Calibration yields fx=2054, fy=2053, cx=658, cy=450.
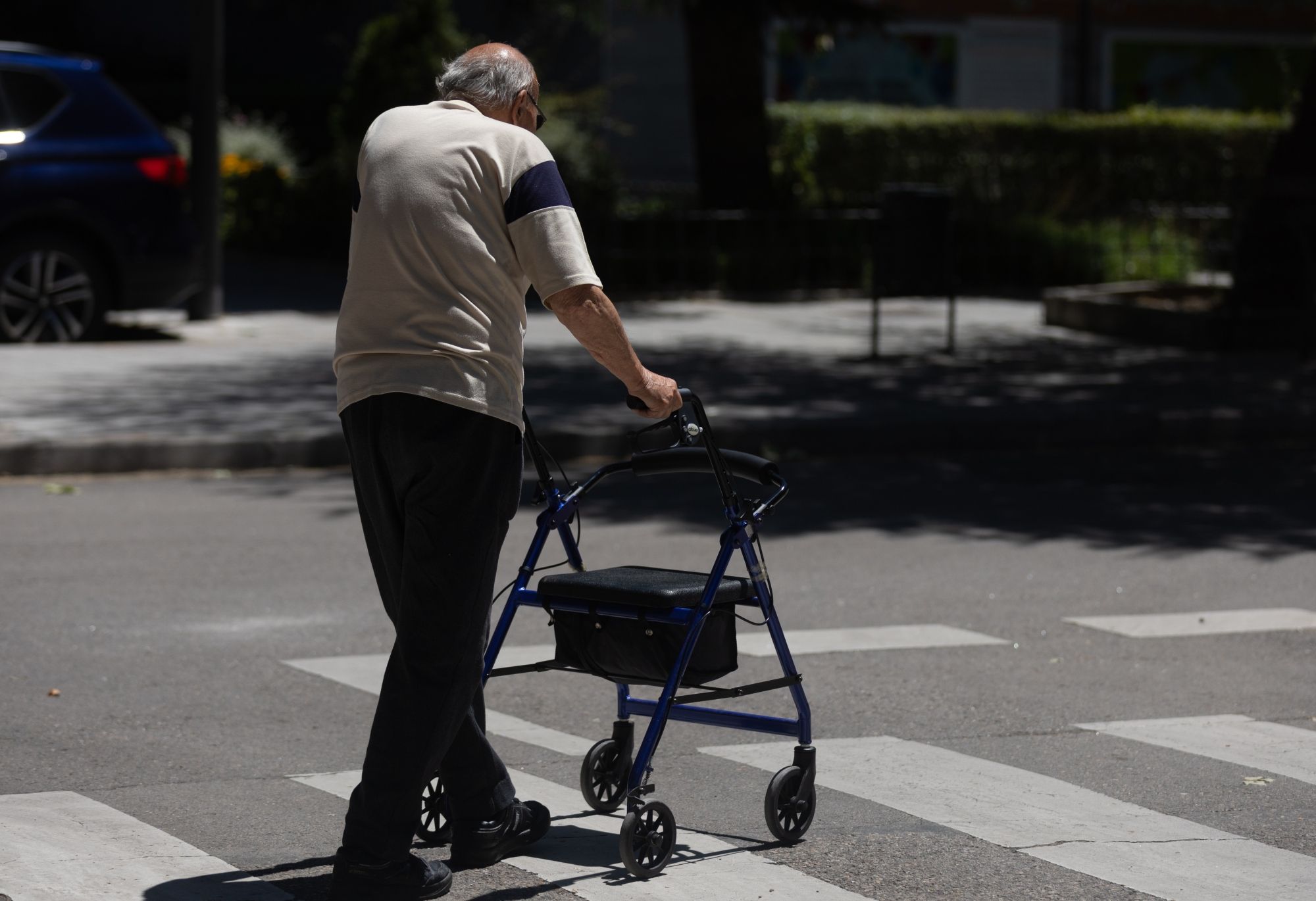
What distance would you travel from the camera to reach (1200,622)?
23.7 ft

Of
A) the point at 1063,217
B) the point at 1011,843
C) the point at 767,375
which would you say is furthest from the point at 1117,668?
the point at 1063,217

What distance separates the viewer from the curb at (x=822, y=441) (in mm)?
10305

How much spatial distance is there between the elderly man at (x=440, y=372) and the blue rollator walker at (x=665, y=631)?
35 cm

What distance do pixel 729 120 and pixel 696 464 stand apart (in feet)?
56.5

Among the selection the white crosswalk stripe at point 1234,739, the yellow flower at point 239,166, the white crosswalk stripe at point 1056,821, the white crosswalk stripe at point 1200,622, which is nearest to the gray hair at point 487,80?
the white crosswalk stripe at point 1056,821

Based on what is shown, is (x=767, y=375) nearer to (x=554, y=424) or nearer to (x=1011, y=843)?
(x=554, y=424)

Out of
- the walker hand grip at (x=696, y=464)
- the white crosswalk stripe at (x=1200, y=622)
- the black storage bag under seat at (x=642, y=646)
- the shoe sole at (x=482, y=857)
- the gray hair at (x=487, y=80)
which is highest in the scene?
the gray hair at (x=487, y=80)

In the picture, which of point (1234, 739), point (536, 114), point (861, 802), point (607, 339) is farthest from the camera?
point (1234, 739)

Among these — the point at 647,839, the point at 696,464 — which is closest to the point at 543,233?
the point at 696,464

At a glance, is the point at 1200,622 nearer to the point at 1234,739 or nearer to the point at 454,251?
the point at 1234,739

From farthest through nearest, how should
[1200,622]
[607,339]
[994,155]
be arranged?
[994,155]
[1200,622]
[607,339]

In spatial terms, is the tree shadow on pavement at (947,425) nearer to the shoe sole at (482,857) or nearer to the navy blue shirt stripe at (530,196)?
the shoe sole at (482,857)

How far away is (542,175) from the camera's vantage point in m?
3.94

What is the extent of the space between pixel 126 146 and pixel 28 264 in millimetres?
1058
